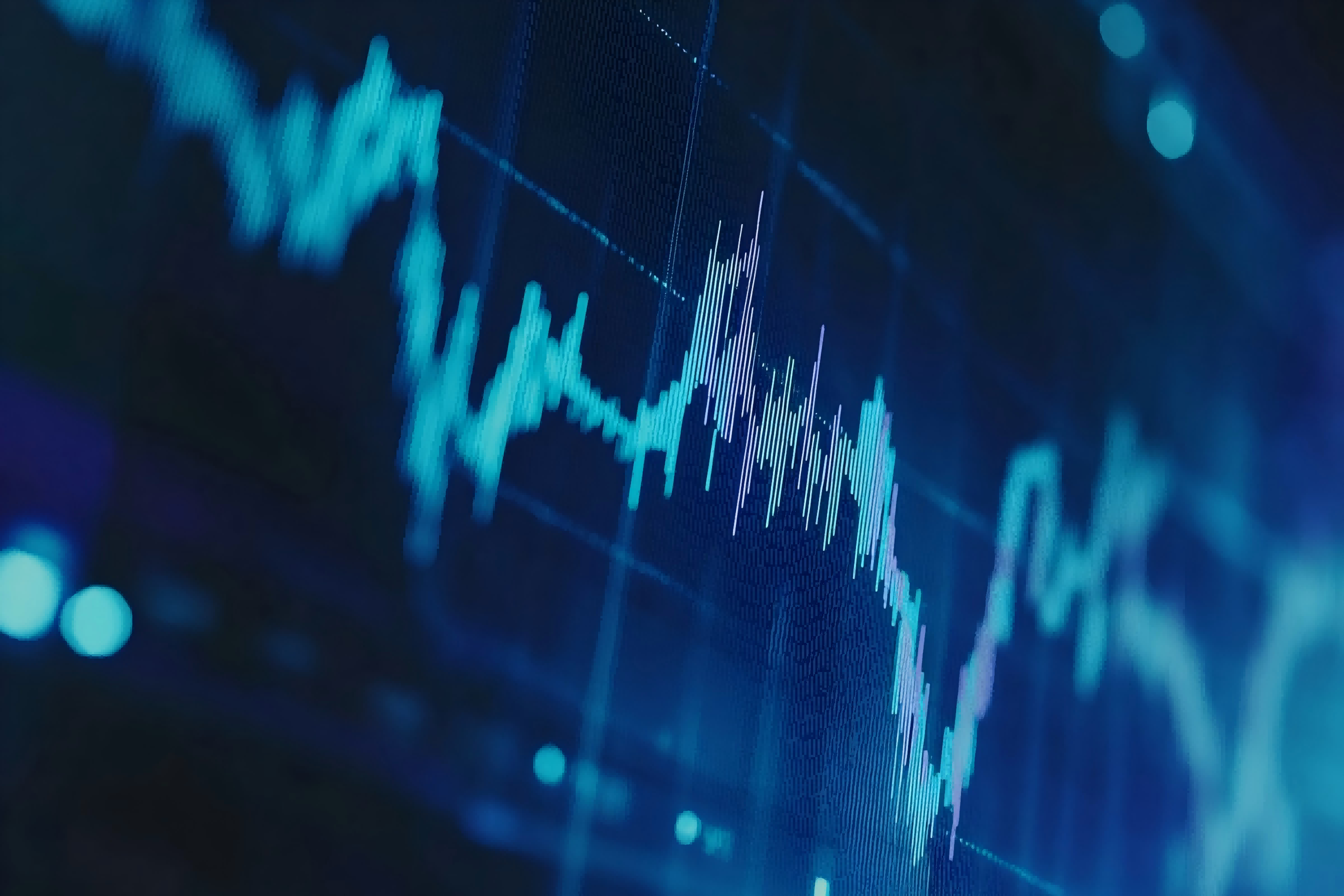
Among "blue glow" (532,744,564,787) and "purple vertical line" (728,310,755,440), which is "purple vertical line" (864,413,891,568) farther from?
"blue glow" (532,744,564,787)

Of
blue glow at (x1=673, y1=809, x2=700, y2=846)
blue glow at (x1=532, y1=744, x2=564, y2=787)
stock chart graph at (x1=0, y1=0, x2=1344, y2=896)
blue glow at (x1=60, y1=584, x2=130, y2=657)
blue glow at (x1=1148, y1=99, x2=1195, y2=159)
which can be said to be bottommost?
blue glow at (x1=673, y1=809, x2=700, y2=846)

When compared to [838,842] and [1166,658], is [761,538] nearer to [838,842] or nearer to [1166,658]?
[838,842]

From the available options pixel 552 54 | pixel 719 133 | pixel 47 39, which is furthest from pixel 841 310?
pixel 47 39

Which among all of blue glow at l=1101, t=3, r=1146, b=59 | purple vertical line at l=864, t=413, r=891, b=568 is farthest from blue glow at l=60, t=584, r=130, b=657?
blue glow at l=1101, t=3, r=1146, b=59

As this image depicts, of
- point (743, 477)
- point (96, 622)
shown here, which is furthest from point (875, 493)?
point (96, 622)

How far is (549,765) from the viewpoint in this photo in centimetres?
172

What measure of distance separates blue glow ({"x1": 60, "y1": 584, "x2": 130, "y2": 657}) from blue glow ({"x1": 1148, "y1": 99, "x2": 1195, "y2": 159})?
2.74 m

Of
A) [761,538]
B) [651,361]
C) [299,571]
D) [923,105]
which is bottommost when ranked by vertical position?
[299,571]

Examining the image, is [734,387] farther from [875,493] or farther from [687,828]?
A: [687,828]

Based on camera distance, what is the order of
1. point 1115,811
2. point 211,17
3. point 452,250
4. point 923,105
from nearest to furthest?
point 211,17 < point 452,250 < point 923,105 < point 1115,811

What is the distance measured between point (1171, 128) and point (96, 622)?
113 inches

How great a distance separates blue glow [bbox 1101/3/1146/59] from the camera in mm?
3219

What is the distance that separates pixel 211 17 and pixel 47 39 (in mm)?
167

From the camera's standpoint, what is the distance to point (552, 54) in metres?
1.82
